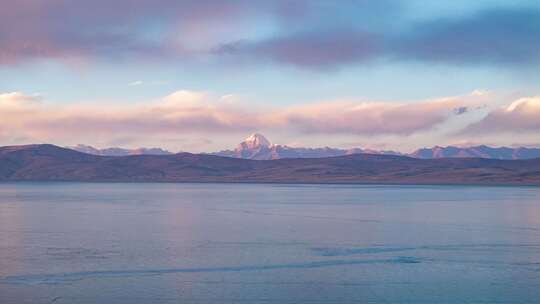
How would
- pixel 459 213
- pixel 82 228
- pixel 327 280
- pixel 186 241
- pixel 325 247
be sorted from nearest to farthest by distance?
pixel 327 280 → pixel 325 247 → pixel 186 241 → pixel 82 228 → pixel 459 213

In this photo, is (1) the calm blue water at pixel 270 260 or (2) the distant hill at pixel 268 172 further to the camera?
(2) the distant hill at pixel 268 172

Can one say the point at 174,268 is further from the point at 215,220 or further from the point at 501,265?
the point at 215,220

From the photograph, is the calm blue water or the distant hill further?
the distant hill

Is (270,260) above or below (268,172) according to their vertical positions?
below

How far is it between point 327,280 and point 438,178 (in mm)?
138946

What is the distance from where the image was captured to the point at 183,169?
195375 millimetres

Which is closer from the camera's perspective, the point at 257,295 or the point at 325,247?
the point at 257,295

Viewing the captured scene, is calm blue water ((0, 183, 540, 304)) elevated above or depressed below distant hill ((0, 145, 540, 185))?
below

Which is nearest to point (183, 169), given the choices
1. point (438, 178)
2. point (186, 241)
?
point (438, 178)

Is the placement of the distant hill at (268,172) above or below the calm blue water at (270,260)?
above

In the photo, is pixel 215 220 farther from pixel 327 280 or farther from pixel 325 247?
pixel 327 280

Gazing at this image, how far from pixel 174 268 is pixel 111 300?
420 centimetres

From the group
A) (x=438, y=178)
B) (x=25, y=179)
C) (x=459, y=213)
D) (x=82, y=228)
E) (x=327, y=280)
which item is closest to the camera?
(x=327, y=280)

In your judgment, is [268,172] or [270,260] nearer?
[270,260]
